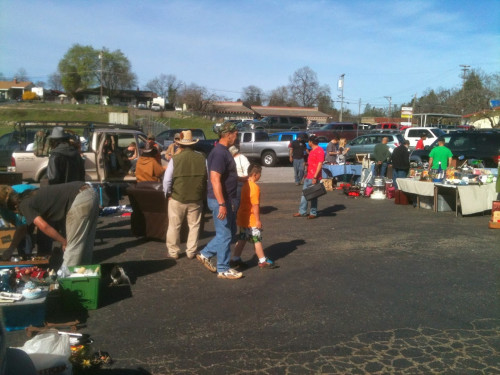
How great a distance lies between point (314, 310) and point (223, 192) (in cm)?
194

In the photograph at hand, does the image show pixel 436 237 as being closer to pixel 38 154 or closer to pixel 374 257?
pixel 374 257

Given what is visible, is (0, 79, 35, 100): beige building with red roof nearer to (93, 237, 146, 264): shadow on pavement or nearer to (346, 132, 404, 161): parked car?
(346, 132, 404, 161): parked car

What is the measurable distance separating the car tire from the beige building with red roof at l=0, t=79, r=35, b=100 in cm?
8371

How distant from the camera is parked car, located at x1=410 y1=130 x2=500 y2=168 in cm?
1644

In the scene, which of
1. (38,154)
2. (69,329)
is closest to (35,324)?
(69,329)

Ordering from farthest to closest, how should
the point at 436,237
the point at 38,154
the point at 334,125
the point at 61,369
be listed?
the point at 334,125 < the point at 38,154 < the point at 436,237 < the point at 61,369

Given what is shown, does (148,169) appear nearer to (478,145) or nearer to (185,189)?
(185,189)

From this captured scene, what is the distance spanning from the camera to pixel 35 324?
4930 mm

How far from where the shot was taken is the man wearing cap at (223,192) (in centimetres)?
629

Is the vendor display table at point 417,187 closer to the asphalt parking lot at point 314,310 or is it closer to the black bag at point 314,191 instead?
the asphalt parking lot at point 314,310

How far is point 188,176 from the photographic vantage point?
23.3 ft

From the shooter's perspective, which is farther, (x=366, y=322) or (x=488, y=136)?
(x=488, y=136)

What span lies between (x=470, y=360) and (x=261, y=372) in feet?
6.06

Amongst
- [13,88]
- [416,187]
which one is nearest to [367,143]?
[416,187]
